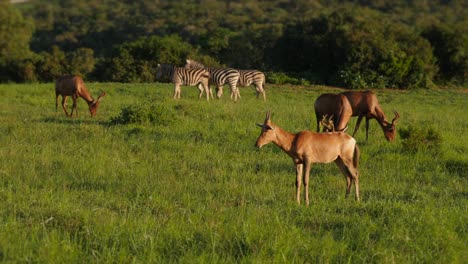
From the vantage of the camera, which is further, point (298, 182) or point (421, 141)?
point (421, 141)

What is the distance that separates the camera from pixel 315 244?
526cm

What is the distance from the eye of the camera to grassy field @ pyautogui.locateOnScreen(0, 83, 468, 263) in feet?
16.8

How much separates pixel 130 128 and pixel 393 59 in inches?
821

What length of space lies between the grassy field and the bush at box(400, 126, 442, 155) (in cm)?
→ 8

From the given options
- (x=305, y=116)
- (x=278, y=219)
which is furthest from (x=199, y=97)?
(x=278, y=219)

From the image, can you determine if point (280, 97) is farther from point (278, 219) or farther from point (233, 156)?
point (278, 219)

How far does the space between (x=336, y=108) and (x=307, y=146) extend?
18.4ft

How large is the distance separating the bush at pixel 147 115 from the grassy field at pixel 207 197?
8 centimetres

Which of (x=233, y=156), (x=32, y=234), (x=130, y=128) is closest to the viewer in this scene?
(x=32, y=234)

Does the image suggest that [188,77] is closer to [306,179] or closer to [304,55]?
[306,179]

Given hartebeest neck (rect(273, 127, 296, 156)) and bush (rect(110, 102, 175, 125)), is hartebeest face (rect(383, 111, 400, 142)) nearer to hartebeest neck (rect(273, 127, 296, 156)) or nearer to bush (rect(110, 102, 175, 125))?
bush (rect(110, 102, 175, 125))

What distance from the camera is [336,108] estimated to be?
12.9 m

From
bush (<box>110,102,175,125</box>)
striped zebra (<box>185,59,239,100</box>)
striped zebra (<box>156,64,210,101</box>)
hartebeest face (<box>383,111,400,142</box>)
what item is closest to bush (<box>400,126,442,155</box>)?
hartebeest face (<box>383,111,400,142</box>)

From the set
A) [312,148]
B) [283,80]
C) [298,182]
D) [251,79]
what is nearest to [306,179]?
[298,182]
